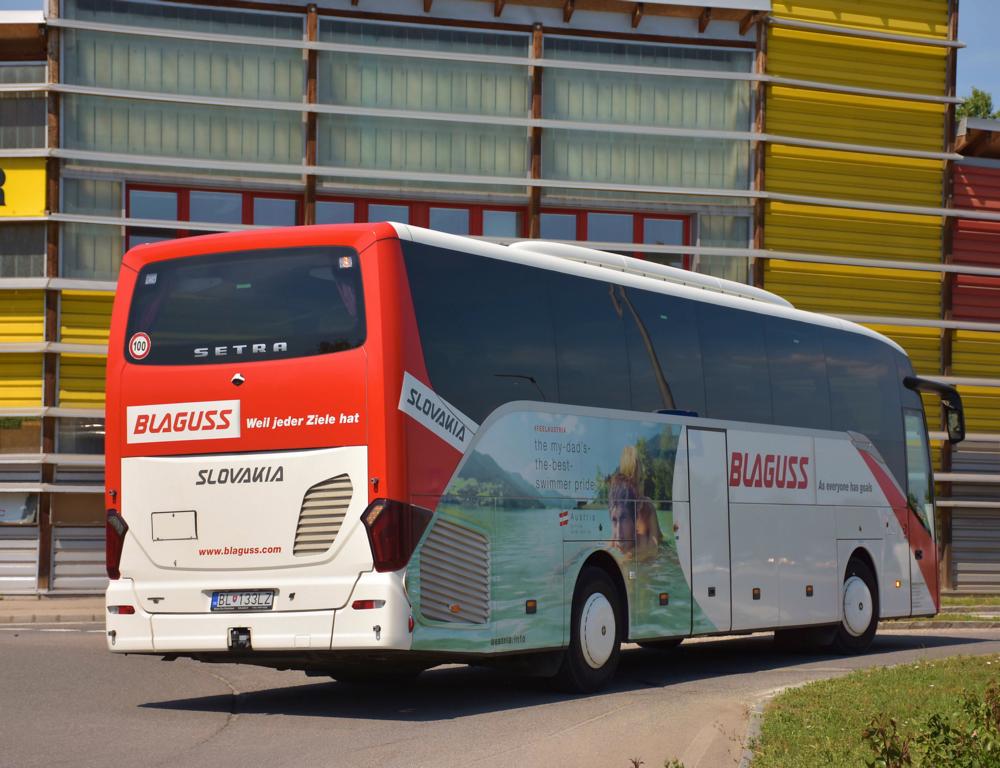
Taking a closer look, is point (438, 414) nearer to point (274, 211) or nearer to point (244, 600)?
point (244, 600)

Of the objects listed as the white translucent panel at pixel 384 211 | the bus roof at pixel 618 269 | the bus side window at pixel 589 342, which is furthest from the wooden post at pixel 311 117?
the bus side window at pixel 589 342

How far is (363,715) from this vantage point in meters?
12.9

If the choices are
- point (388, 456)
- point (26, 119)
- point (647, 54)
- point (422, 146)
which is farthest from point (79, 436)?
point (388, 456)

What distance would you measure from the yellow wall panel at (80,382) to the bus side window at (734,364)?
1605 cm

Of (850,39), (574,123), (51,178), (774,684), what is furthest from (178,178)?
(774,684)

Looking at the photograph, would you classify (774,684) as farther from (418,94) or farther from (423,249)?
(418,94)

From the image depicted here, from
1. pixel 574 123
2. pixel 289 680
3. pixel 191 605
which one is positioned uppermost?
pixel 574 123

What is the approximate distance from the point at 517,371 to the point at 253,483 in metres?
2.46

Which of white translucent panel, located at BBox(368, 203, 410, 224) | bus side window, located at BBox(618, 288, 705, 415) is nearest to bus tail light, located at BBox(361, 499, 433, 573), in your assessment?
bus side window, located at BBox(618, 288, 705, 415)

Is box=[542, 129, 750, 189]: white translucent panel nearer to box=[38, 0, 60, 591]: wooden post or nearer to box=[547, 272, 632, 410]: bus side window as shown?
box=[38, 0, 60, 591]: wooden post

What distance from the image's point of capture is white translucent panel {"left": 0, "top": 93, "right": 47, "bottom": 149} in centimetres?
3103

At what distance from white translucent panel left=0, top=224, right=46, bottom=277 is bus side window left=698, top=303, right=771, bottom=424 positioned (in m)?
16.8

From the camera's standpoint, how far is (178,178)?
3142 centimetres

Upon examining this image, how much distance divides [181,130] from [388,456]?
20.5 metres
